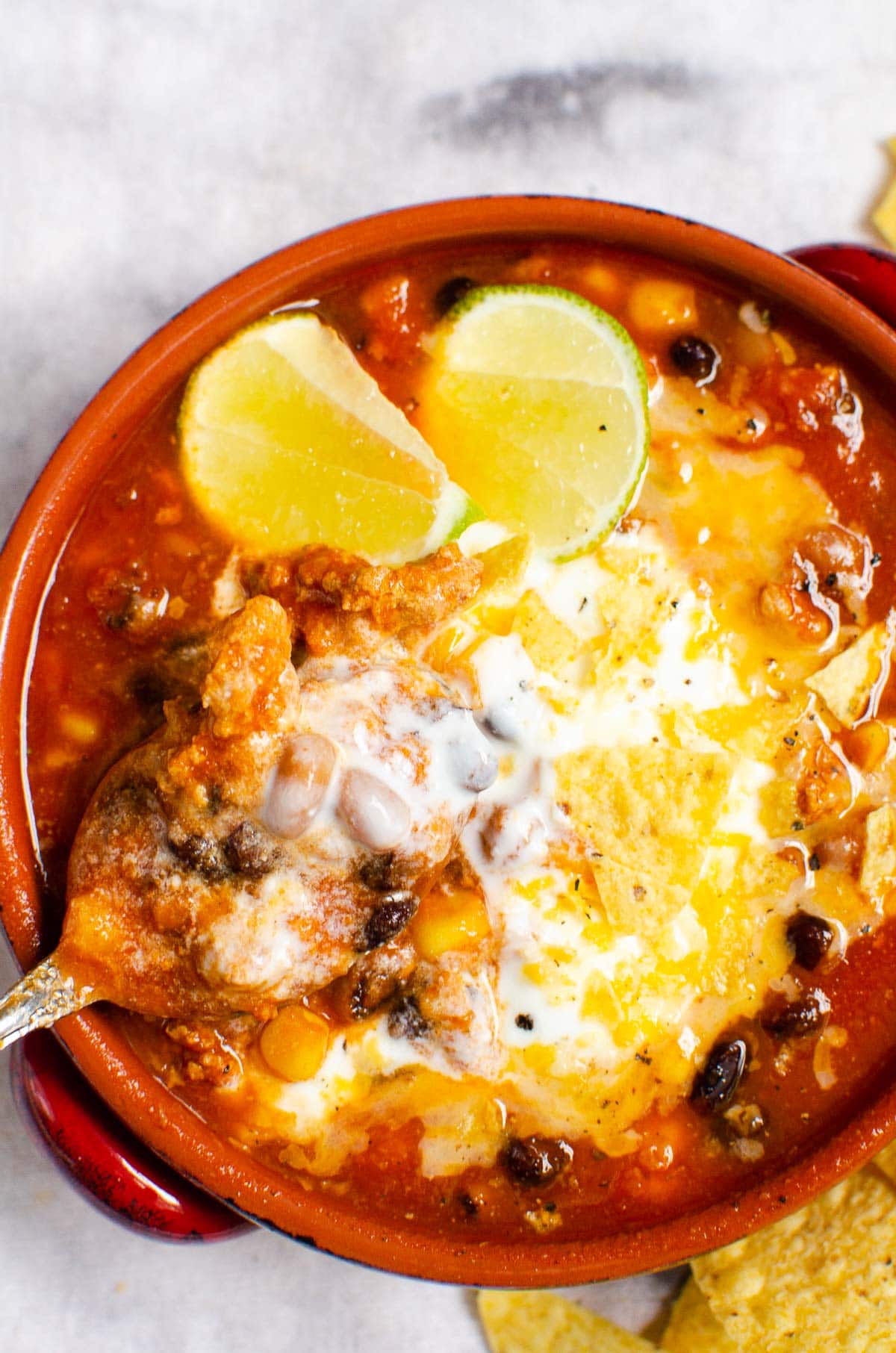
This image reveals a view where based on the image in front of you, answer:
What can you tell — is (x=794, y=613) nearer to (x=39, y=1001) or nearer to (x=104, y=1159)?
(x=39, y=1001)

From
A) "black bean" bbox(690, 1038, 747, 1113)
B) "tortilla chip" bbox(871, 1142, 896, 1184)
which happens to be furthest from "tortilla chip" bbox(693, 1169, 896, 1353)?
"black bean" bbox(690, 1038, 747, 1113)

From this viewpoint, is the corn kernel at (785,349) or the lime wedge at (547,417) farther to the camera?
the corn kernel at (785,349)

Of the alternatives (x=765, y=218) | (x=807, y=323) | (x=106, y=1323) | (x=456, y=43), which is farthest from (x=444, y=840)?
(x=456, y=43)

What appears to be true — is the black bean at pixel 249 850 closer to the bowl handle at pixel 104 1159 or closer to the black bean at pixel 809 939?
the bowl handle at pixel 104 1159

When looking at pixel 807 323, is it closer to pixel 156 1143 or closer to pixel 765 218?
pixel 765 218

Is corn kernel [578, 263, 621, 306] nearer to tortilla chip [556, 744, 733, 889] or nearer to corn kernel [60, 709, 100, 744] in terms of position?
tortilla chip [556, 744, 733, 889]

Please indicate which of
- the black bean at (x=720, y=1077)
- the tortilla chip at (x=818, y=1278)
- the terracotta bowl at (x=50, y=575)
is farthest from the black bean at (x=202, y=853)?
the tortilla chip at (x=818, y=1278)
